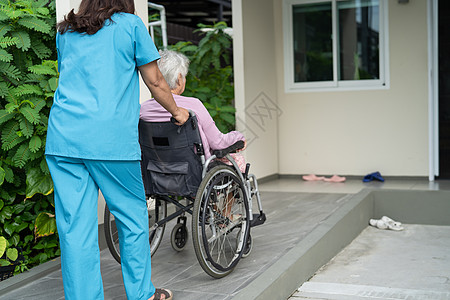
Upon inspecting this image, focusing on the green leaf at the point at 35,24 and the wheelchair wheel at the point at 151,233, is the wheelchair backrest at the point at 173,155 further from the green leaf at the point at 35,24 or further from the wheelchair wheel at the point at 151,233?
the green leaf at the point at 35,24

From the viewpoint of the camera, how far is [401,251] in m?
4.33

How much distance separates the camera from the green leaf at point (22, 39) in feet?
10.6

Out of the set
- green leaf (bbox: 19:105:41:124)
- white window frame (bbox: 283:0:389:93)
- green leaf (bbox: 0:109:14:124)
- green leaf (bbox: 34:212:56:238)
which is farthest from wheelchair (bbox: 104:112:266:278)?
white window frame (bbox: 283:0:389:93)

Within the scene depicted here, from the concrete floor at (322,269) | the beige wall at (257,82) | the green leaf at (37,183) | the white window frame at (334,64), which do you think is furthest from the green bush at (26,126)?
the white window frame at (334,64)

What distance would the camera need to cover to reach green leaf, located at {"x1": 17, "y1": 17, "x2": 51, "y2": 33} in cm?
324

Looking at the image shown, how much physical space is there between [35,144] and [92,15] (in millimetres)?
1158

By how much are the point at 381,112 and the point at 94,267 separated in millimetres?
4308

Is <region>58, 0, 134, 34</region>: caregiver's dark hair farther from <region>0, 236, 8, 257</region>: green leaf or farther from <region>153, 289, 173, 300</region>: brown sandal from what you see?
<region>0, 236, 8, 257</region>: green leaf

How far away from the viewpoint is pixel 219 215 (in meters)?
2.95

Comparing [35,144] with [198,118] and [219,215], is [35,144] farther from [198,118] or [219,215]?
[219,215]

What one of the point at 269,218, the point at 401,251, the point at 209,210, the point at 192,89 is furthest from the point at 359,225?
the point at 209,210

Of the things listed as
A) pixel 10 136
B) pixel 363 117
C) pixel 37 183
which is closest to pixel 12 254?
pixel 37 183

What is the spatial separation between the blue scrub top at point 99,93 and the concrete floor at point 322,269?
853 millimetres

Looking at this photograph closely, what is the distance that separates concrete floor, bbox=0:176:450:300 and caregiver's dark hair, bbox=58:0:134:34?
4.12 ft
